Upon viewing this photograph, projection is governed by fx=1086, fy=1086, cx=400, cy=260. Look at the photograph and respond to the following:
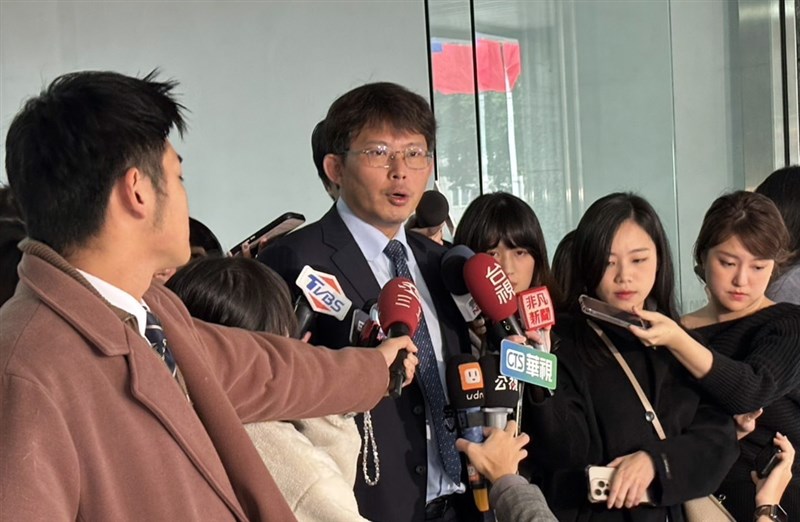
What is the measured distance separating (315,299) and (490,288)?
338 millimetres

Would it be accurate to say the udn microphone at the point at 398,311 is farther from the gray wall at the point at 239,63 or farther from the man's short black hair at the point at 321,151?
the gray wall at the point at 239,63

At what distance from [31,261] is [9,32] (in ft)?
11.4

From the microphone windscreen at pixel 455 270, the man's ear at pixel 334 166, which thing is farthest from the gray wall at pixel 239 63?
the microphone windscreen at pixel 455 270

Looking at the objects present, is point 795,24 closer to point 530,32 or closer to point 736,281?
point 530,32

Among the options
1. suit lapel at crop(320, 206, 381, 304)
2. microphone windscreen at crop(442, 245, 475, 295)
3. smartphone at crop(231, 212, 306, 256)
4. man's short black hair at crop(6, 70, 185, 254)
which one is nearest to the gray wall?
smartphone at crop(231, 212, 306, 256)

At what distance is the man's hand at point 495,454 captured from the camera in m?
1.94

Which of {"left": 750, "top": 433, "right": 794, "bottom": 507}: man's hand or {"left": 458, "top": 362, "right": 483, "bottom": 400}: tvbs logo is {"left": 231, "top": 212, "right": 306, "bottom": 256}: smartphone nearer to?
{"left": 458, "top": 362, "right": 483, "bottom": 400}: tvbs logo

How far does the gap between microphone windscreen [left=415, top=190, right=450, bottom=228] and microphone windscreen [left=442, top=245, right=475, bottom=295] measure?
63cm

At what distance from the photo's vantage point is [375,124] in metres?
2.30

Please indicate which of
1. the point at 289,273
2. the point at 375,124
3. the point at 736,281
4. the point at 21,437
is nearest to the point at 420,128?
the point at 375,124

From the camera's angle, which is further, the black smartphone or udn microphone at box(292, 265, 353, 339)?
the black smartphone

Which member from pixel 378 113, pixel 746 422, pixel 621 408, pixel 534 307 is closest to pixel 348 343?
pixel 534 307

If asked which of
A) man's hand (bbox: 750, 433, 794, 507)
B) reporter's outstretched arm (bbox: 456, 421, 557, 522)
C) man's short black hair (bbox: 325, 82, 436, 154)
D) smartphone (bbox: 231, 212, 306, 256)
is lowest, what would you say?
man's hand (bbox: 750, 433, 794, 507)

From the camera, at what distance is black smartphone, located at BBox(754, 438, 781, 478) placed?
8.27 feet
